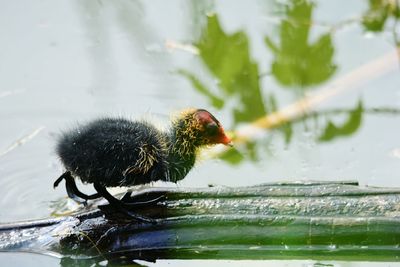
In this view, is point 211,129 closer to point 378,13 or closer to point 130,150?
point 130,150

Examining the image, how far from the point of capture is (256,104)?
5156mm

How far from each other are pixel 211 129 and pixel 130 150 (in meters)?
0.42

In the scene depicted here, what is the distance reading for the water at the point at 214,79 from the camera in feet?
15.2

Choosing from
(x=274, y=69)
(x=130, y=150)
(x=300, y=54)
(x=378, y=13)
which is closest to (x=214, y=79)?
(x=274, y=69)

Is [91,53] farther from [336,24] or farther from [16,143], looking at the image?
[336,24]

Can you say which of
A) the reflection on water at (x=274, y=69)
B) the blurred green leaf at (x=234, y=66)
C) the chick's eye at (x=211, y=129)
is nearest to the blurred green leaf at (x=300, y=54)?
the reflection on water at (x=274, y=69)

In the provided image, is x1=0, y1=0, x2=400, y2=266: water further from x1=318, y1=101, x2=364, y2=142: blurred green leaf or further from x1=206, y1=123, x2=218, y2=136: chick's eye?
x1=206, y1=123, x2=218, y2=136: chick's eye

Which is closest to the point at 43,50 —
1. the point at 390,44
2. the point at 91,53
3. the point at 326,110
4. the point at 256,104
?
the point at 91,53

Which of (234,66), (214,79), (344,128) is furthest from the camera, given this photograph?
(234,66)

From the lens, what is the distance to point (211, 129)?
3938 mm

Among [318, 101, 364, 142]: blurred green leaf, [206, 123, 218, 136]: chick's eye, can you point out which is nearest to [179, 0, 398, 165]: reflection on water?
[318, 101, 364, 142]: blurred green leaf

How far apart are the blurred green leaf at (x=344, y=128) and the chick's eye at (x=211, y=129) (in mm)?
1098

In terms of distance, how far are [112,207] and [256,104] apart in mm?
1654

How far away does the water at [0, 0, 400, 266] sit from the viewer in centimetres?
463
